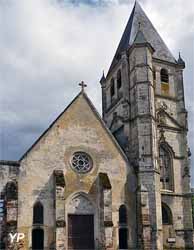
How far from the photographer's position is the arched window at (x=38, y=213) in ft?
86.7

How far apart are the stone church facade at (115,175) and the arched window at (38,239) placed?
7cm

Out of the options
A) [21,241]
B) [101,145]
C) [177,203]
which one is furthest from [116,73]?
[21,241]

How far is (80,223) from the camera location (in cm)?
2770

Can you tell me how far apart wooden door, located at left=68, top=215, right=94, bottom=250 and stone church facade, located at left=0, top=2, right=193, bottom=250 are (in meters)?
0.07

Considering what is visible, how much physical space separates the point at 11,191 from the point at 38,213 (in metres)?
2.45

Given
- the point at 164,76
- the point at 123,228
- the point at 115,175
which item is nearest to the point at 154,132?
the point at 115,175

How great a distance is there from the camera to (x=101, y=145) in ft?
98.7

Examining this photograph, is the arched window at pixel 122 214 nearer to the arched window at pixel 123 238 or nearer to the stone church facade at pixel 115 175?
the stone church facade at pixel 115 175

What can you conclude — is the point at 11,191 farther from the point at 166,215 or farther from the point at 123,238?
the point at 166,215

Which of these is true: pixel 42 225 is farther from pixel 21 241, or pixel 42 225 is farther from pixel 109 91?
pixel 109 91

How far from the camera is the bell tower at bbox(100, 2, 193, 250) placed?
1161 inches

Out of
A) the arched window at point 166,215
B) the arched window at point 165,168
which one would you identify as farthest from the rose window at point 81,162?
the arched window at point 166,215

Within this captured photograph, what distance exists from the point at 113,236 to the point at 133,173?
510cm

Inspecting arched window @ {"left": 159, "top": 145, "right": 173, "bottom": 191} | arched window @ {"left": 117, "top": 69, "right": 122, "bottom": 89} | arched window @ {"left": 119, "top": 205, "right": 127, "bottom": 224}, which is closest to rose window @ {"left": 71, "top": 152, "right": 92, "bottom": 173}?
arched window @ {"left": 119, "top": 205, "right": 127, "bottom": 224}
